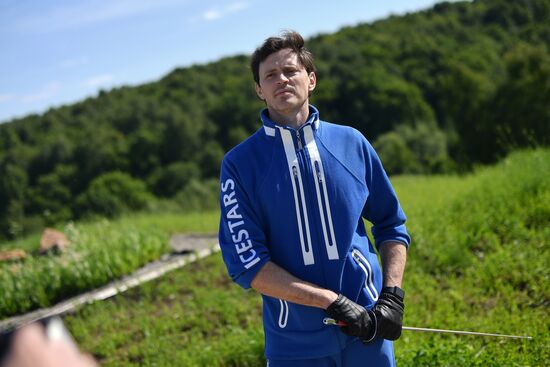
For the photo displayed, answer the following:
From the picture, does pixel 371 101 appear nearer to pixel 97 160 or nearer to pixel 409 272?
pixel 97 160

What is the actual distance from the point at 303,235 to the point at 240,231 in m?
0.25

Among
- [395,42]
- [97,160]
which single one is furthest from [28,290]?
[395,42]

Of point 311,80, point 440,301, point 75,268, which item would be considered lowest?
point 440,301

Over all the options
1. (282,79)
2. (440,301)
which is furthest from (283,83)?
(440,301)

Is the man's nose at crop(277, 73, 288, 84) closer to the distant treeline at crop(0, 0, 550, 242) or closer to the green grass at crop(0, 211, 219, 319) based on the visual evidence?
the green grass at crop(0, 211, 219, 319)

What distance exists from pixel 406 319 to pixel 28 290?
5.41 metres

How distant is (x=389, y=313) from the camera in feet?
8.23

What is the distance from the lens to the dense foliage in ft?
14.2

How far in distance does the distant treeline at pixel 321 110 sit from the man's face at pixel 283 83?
→ 105 ft

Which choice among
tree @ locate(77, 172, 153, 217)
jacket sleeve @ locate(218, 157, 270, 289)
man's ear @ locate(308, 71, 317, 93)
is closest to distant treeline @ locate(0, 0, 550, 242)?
tree @ locate(77, 172, 153, 217)

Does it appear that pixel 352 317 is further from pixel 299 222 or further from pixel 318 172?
pixel 318 172

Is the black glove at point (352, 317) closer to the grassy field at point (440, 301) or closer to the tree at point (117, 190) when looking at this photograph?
the grassy field at point (440, 301)

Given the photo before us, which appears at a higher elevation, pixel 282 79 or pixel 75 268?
pixel 282 79

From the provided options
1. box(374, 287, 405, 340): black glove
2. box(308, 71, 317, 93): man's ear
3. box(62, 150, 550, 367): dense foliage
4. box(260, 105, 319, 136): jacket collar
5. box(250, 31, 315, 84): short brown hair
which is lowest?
box(62, 150, 550, 367): dense foliage
